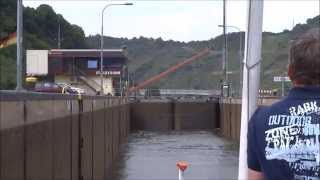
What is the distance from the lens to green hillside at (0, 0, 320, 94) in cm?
6519

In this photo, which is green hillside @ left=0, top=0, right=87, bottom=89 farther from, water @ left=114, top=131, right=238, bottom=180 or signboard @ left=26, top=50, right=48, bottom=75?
water @ left=114, top=131, right=238, bottom=180

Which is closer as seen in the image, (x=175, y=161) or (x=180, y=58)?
(x=175, y=161)

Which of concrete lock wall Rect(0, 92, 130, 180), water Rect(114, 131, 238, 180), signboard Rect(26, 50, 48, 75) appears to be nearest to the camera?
concrete lock wall Rect(0, 92, 130, 180)

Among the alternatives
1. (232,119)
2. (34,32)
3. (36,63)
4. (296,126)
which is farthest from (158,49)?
(296,126)

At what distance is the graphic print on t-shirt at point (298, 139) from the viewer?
365 cm

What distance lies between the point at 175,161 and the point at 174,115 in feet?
111

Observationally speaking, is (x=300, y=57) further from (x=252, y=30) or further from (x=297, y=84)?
(x=252, y=30)

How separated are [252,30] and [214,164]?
78.8 feet

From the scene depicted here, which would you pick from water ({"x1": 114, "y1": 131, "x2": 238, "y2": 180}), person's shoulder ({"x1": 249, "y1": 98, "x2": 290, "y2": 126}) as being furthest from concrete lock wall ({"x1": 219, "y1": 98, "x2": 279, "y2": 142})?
person's shoulder ({"x1": 249, "y1": 98, "x2": 290, "y2": 126})

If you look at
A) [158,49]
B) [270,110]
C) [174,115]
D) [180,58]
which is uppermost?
[158,49]

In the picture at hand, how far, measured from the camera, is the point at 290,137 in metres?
3.70

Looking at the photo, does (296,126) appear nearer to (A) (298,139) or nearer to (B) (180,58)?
(A) (298,139)

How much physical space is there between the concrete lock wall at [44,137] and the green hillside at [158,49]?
1396 inches

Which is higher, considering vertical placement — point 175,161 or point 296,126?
point 296,126
